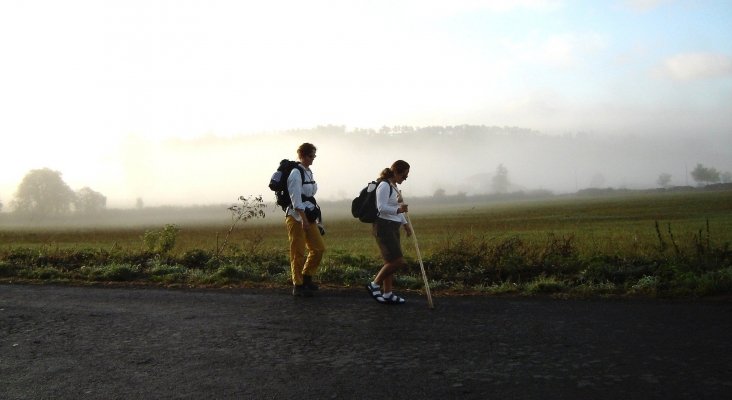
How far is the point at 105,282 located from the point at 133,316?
333 centimetres

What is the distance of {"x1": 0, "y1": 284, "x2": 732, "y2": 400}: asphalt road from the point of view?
14.4 feet

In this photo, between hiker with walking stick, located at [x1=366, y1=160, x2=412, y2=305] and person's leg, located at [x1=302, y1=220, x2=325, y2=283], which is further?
person's leg, located at [x1=302, y1=220, x2=325, y2=283]

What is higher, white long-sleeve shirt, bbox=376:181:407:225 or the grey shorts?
white long-sleeve shirt, bbox=376:181:407:225

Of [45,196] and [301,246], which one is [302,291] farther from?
[45,196]

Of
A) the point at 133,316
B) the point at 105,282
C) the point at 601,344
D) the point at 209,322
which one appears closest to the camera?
the point at 601,344

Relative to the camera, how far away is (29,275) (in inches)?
433

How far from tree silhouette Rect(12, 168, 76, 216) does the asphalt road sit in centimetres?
16620

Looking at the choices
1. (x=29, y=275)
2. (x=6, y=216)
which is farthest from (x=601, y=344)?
(x=6, y=216)

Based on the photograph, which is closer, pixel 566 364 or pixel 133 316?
pixel 566 364

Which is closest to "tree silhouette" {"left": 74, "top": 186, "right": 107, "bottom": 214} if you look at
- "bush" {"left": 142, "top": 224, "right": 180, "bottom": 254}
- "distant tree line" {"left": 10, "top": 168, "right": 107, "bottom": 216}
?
"distant tree line" {"left": 10, "top": 168, "right": 107, "bottom": 216}

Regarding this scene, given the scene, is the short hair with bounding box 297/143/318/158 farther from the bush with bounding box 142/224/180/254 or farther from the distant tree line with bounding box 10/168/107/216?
the distant tree line with bounding box 10/168/107/216

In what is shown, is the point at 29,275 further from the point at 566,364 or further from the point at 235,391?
the point at 566,364

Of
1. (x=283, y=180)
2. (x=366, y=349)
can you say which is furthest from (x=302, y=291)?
(x=366, y=349)

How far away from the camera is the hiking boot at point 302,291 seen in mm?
8258
